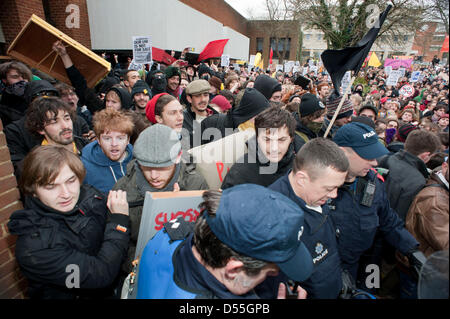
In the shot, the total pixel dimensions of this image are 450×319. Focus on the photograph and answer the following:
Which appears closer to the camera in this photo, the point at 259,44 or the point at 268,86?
the point at 268,86

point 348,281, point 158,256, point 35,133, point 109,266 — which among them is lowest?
point 348,281

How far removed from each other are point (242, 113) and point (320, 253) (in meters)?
1.95

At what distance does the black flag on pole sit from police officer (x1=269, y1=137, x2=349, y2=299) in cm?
168

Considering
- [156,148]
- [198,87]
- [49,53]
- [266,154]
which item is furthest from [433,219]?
[49,53]

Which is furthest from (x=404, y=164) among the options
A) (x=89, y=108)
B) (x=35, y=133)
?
(x=89, y=108)

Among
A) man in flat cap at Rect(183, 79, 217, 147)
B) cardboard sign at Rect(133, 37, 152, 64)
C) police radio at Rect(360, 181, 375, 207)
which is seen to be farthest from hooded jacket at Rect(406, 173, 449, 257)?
cardboard sign at Rect(133, 37, 152, 64)

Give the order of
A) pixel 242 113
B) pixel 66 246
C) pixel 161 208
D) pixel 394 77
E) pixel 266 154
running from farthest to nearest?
1. pixel 394 77
2. pixel 242 113
3. pixel 266 154
4. pixel 161 208
5. pixel 66 246

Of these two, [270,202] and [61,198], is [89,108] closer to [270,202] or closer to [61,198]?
[61,198]

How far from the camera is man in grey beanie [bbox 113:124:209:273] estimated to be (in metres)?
1.87

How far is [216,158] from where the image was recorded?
240 centimetres

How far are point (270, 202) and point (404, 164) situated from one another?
2126mm

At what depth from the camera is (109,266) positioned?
A: 1.53 m

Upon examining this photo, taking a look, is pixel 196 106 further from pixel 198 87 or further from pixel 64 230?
pixel 64 230

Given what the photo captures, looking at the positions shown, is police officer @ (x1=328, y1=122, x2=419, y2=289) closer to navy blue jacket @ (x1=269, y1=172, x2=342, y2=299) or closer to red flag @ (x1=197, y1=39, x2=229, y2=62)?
navy blue jacket @ (x1=269, y1=172, x2=342, y2=299)
